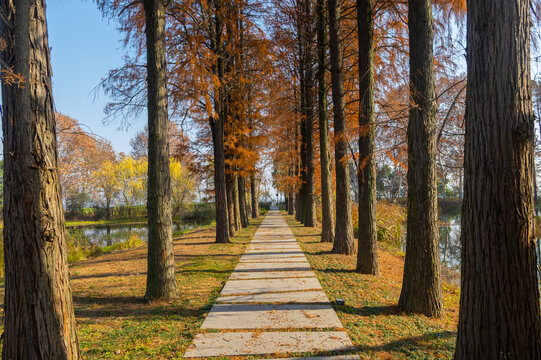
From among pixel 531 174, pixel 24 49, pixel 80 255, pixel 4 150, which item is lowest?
pixel 80 255

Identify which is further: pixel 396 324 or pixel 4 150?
pixel 396 324

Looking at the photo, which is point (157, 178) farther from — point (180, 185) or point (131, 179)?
point (131, 179)

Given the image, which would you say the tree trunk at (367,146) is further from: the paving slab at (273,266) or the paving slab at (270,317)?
the paving slab at (270,317)

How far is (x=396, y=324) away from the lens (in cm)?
403

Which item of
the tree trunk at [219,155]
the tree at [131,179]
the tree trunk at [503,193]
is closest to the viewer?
the tree trunk at [503,193]

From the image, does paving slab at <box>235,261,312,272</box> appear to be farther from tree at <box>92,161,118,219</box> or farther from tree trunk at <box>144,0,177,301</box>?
tree at <box>92,161,118,219</box>

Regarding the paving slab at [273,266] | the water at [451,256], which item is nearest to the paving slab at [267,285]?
the paving slab at [273,266]

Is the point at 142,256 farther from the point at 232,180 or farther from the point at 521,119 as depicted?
the point at 521,119

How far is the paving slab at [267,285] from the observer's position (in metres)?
5.48

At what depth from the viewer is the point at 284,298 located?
502 centimetres

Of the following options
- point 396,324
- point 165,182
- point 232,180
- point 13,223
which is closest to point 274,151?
point 232,180

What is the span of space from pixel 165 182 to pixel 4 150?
8.32 ft

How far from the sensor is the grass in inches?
131

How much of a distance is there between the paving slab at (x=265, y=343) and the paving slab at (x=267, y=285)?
5.77ft
